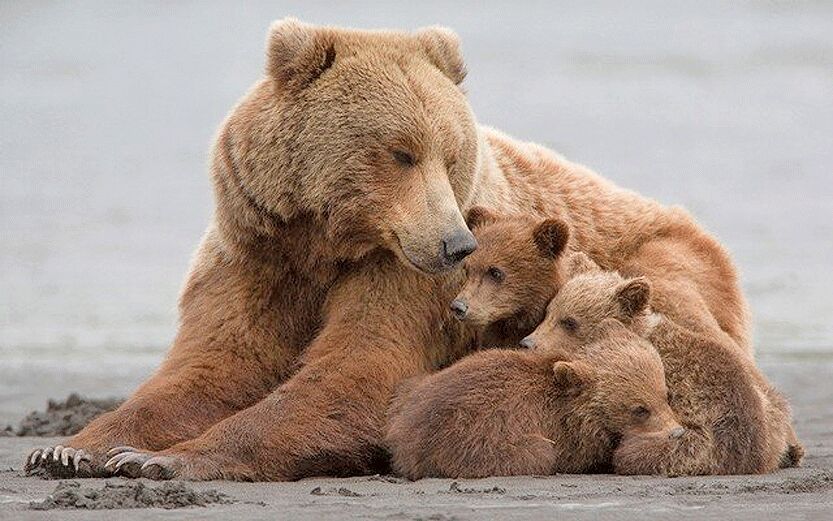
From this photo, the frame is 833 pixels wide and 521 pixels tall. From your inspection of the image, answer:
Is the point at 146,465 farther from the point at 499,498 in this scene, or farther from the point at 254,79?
the point at 254,79

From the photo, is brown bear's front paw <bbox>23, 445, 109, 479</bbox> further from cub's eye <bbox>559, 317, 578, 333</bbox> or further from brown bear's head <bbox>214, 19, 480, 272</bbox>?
cub's eye <bbox>559, 317, 578, 333</bbox>

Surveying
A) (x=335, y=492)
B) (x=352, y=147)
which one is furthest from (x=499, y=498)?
(x=352, y=147)

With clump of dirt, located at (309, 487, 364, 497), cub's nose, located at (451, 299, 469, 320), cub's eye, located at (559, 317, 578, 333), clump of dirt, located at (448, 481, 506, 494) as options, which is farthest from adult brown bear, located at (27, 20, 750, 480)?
clump of dirt, located at (448, 481, 506, 494)

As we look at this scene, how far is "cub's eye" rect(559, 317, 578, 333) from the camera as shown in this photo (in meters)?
8.02

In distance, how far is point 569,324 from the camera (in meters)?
8.03

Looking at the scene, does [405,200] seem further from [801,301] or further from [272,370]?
[801,301]

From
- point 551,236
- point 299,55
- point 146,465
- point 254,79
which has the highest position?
point 254,79

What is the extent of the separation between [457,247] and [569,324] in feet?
2.15

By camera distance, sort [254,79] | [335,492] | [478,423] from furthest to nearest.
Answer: [254,79]
[478,423]
[335,492]

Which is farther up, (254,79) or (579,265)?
(254,79)

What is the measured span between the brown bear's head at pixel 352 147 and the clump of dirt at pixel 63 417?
2517mm

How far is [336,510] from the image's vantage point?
6.34 metres

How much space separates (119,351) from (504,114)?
12770mm

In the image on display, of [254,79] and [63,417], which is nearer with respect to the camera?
[63,417]
